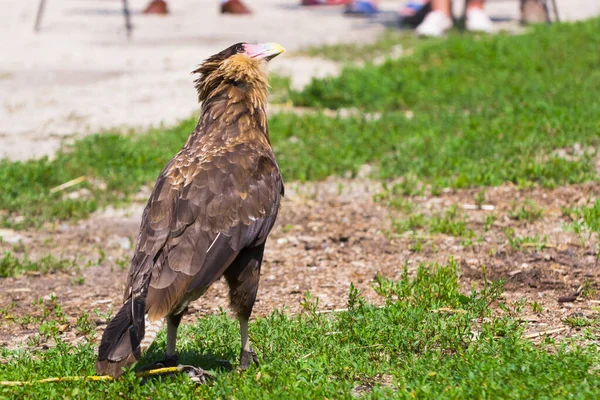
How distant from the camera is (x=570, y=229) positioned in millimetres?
7445

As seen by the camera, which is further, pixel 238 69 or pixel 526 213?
pixel 526 213

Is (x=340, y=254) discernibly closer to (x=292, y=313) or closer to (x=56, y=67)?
(x=292, y=313)

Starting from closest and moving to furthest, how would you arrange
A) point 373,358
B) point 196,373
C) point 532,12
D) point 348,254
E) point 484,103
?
1. point 196,373
2. point 373,358
3. point 348,254
4. point 484,103
5. point 532,12

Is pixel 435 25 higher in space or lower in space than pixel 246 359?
higher

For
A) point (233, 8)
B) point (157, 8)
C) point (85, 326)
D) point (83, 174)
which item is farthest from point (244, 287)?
point (157, 8)

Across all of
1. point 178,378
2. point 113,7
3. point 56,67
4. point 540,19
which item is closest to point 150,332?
point 178,378

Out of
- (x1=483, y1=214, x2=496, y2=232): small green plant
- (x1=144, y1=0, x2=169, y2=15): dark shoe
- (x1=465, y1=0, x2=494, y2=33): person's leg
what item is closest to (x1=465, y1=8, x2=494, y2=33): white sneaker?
(x1=465, y1=0, x2=494, y2=33): person's leg

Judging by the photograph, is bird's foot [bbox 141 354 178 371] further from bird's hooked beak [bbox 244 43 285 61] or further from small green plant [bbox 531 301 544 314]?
small green plant [bbox 531 301 544 314]

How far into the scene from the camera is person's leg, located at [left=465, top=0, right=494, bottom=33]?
55.5 ft

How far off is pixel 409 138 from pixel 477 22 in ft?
25.0

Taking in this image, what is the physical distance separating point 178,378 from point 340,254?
268 centimetres

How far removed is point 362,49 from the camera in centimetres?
1577

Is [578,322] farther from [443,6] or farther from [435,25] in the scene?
[443,6]

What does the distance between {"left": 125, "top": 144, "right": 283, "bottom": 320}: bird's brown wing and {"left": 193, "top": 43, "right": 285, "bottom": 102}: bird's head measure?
50 cm
